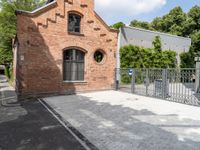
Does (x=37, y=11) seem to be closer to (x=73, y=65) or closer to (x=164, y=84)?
(x=73, y=65)

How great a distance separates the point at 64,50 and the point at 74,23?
2040 millimetres

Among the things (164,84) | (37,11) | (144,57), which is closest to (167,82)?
(164,84)

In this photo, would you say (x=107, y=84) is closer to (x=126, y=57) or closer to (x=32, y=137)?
(x=126, y=57)

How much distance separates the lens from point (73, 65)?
13352 mm

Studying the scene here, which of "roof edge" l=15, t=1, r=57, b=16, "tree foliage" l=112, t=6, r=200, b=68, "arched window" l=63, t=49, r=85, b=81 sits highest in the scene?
"tree foliage" l=112, t=6, r=200, b=68

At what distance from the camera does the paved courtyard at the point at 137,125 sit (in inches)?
189

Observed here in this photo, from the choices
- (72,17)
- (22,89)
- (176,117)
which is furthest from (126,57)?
(176,117)

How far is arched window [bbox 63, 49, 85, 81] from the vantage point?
42.9 feet

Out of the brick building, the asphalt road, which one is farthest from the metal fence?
the asphalt road

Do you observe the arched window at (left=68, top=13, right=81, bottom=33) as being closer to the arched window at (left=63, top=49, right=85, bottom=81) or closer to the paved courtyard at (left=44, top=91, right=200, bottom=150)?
the arched window at (left=63, top=49, right=85, bottom=81)

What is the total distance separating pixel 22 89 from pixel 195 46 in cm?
2644

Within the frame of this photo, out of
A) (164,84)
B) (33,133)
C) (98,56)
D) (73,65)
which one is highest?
(98,56)

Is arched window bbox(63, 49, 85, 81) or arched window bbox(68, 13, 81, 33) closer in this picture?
arched window bbox(63, 49, 85, 81)

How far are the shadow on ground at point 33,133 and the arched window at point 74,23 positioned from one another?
6.96 m
